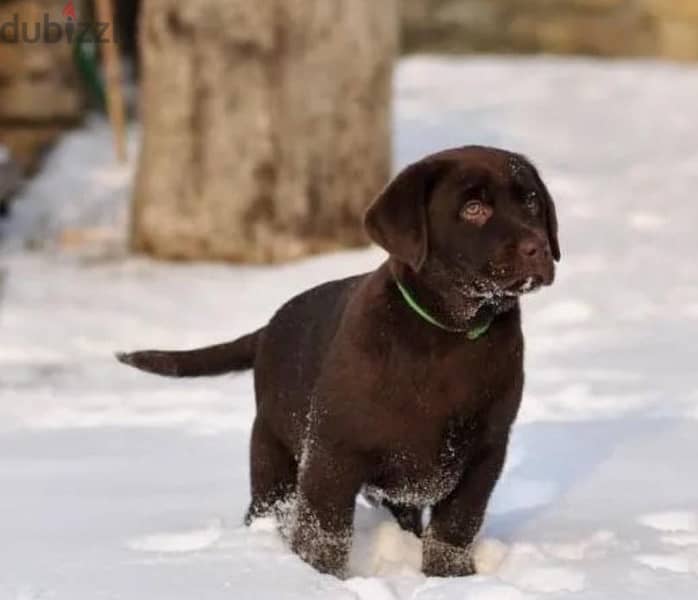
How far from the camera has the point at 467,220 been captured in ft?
9.32

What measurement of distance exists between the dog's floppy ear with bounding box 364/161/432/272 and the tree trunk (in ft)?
13.4

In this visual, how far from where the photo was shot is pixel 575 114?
33.1ft

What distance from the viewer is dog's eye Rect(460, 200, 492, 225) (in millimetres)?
2824

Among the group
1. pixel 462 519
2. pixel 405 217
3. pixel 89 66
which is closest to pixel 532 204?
pixel 405 217

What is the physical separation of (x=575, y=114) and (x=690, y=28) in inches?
105

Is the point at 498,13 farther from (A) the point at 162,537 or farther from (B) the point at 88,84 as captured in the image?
(A) the point at 162,537

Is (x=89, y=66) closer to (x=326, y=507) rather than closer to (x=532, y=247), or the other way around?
(x=326, y=507)

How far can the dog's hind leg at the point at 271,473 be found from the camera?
3.32 metres

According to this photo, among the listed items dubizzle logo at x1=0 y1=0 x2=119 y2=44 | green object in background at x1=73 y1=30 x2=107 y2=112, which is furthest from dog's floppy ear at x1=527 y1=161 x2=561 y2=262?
green object in background at x1=73 y1=30 x2=107 y2=112

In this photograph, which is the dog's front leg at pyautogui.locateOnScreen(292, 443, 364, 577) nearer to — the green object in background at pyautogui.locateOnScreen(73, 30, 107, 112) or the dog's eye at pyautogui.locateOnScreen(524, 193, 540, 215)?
the dog's eye at pyautogui.locateOnScreen(524, 193, 540, 215)

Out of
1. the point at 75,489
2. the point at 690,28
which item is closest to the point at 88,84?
the point at 690,28

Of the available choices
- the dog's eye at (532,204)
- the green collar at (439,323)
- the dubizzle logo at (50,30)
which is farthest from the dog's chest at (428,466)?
the dubizzle logo at (50,30)

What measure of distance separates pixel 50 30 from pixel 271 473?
639cm

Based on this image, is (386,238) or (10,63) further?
(10,63)
